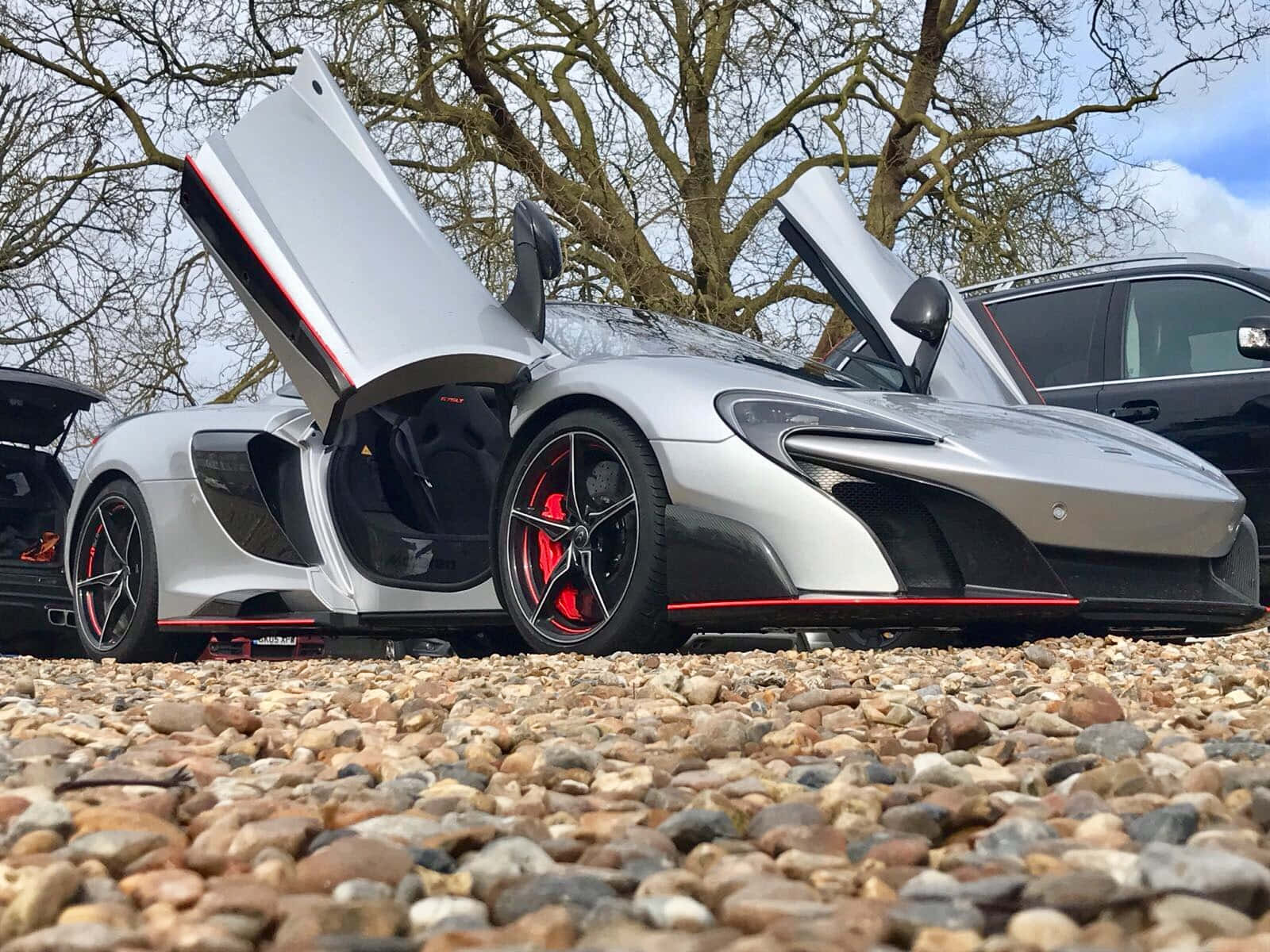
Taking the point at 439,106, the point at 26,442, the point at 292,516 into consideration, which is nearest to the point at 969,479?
the point at 292,516

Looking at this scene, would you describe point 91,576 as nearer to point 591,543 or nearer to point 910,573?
point 591,543

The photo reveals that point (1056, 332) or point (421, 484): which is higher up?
point (1056, 332)

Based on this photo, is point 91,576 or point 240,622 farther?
point 91,576

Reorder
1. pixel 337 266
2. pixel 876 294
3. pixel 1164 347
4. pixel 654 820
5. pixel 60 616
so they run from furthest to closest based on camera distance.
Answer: pixel 60 616 → pixel 1164 347 → pixel 876 294 → pixel 337 266 → pixel 654 820

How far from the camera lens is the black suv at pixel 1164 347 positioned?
239 inches

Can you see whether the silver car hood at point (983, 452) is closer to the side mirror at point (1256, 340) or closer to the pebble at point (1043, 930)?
the side mirror at point (1256, 340)

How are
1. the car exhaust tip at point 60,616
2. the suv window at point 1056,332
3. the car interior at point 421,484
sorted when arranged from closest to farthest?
the car interior at point 421,484 < the suv window at point 1056,332 < the car exhaust tip at point 60,616

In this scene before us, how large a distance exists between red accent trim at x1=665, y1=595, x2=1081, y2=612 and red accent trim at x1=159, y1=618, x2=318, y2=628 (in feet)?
6.18

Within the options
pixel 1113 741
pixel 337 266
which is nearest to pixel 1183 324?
pixel 337 266

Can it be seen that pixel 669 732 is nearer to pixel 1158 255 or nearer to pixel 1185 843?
pixel 1185 843

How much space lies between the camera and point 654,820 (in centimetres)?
162

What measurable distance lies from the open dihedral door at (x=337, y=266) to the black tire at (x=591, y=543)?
0.40 meters

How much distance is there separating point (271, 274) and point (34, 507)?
13.6 feet

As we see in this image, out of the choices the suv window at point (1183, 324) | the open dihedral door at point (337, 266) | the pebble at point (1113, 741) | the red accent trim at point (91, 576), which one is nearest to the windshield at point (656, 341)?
the open dihedral door at point (337, 266)
